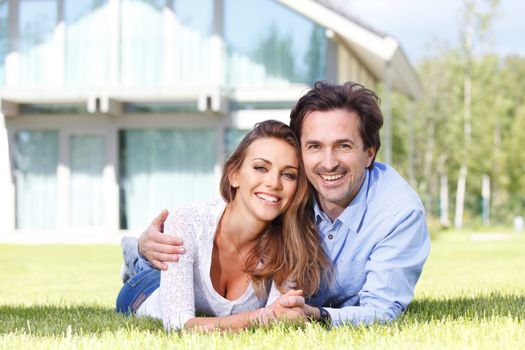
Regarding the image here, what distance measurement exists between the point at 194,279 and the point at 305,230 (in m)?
0.68

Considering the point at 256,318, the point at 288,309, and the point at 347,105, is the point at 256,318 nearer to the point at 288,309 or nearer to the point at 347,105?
the point at 288,309

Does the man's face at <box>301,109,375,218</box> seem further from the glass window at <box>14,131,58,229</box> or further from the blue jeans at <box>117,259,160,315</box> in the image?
the glass window at <box>14,131,58,229</box>

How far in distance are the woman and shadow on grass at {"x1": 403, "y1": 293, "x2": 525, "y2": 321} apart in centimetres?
70

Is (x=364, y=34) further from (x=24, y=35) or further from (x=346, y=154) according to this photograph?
(x=346, y=154)

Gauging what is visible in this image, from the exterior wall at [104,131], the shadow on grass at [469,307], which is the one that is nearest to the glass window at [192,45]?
the exterior wall at [104,131]

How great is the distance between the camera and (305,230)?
180 inches

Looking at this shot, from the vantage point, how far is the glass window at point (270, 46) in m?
18.3

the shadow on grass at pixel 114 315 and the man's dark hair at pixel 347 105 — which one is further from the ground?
the man's dark hair at pixel 347 105

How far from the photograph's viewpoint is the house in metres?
18.4

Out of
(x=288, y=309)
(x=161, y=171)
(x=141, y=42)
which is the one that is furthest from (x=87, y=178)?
(x=288, y=309)

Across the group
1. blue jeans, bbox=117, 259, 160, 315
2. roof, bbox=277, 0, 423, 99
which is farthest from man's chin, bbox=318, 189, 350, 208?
roof, bbox=277, 0, 423, 99

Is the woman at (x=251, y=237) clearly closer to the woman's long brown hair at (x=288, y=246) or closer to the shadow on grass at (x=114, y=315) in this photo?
the woman's long brown hair at (x=288, y=246)

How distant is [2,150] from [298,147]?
16.6 meters

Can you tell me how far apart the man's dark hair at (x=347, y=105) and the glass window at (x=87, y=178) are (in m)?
15.2
